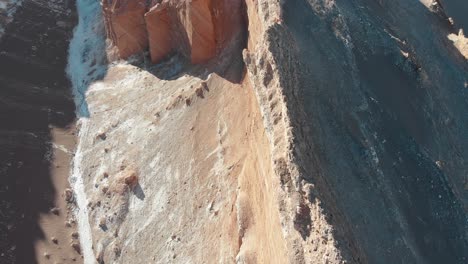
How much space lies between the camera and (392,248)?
44.1 feet

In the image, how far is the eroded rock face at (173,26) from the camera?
22.5 m

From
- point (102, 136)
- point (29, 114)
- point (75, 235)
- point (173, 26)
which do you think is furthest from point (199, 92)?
point (29, 114)

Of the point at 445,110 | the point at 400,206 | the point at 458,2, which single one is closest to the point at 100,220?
the point at 400,206

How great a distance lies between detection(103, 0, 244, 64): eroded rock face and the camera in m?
22.5

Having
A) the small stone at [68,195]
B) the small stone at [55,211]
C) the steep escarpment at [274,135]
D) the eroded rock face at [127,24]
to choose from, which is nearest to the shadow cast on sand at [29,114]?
the small stone at [55,211]

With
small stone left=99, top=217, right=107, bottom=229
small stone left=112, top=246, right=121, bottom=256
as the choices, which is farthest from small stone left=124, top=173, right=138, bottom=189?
small stone left=112, top=246, right=121, bottom=256

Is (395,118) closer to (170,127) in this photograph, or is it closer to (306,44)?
(306,44)

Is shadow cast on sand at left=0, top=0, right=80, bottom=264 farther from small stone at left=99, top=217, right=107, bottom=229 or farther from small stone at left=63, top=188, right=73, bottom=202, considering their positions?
small stone at left=99, top=217, right=107, bottom=229

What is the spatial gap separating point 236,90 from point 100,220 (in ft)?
22.9

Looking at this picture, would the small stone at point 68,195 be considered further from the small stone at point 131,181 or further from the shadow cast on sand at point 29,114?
the small stone at point 131,181

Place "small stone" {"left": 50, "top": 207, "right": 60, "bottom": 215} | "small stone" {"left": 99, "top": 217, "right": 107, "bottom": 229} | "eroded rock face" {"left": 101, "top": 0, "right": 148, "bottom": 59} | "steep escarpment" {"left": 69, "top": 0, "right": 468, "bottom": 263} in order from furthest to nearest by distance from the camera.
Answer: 1. "eroded rock face" {"left": 101, "top": 0, "right": 148, "bottom": 59}
2. "small stone" {"left": 50, "top": 207, "right": 60, "bottom": 215}
3. "small stone" {"left": 99, "top": 217, "right": 107, "bottom": 229}
4. "steep escarpment" {"left": 69, "top": 0, "right": 468, "bottom": 263}

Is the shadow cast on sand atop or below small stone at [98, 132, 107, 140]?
below

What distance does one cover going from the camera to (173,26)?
25094 mm

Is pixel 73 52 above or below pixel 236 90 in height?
below
